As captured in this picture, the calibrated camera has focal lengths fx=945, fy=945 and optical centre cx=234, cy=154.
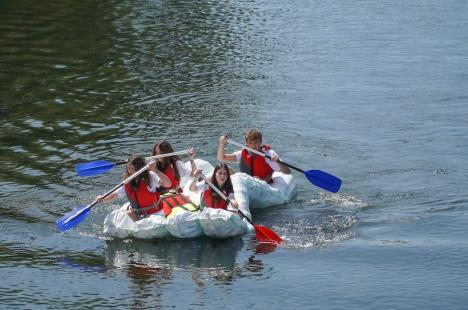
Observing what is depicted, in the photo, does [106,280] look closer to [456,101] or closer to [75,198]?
[75,198]

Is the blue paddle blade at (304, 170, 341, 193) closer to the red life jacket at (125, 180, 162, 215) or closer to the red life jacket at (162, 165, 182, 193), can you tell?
the red life jacket at (162, 165, 182, 193)

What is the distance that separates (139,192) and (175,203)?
0.60 metres

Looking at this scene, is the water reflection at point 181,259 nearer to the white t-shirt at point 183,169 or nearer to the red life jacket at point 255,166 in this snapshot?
the white t-shirt at point 183,169

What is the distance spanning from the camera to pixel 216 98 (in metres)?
21.3

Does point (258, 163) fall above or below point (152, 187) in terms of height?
below

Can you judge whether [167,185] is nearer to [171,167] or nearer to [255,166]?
[171,167]

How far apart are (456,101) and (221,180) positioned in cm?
898

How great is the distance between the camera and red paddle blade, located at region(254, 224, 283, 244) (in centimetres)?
1286

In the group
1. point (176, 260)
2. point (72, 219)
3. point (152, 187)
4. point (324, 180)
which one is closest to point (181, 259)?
point (176, 260)

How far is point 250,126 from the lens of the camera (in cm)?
1925

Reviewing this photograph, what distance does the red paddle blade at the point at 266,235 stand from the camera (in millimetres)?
12859

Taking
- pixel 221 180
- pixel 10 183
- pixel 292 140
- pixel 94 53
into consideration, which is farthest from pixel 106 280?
pixel 94 53

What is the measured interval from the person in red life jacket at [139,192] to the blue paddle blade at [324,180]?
263 centimetres

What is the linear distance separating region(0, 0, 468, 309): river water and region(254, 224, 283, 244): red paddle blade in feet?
0.50
